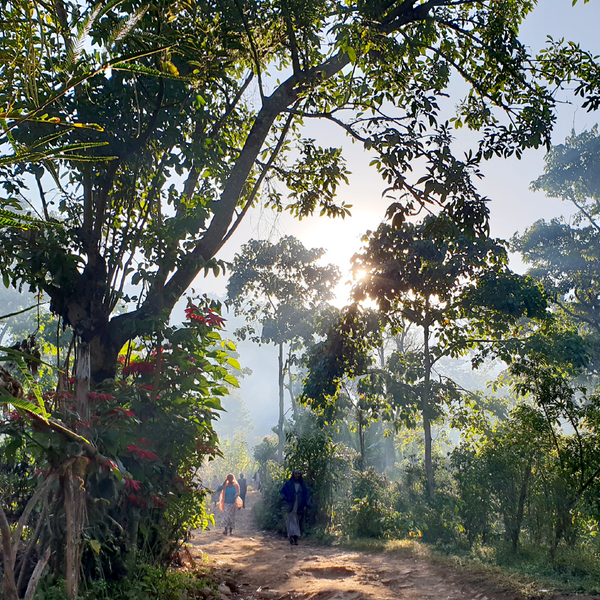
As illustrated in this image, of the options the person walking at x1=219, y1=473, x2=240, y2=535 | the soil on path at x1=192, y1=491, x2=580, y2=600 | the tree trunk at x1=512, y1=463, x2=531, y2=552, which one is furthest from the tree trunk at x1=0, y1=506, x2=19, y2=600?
the person walking at x1=219, y1=473, x2=240, y2=535

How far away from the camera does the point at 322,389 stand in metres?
9.49

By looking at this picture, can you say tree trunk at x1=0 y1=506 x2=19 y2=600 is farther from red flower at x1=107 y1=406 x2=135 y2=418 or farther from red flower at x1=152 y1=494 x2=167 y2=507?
red flower at x1=152 y1=494 x2=167 y2=507

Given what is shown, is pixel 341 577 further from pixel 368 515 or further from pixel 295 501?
pixel 295 501

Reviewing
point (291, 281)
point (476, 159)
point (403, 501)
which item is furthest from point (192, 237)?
point (291, 281)

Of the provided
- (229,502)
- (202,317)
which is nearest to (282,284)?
(229,502)

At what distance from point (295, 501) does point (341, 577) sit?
4.31m

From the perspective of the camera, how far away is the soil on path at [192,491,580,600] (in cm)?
493

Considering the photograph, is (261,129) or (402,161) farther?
(261,129)

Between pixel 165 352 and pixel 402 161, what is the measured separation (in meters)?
3.61

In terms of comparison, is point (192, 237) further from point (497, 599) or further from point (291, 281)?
point (291, 281)

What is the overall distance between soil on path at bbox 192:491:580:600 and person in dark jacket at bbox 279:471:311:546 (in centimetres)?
154

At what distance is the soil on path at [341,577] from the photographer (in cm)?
493

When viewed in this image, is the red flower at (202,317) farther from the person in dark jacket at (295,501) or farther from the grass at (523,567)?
the person in dark jacket at (295,501)

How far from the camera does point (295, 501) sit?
32.8 feet
